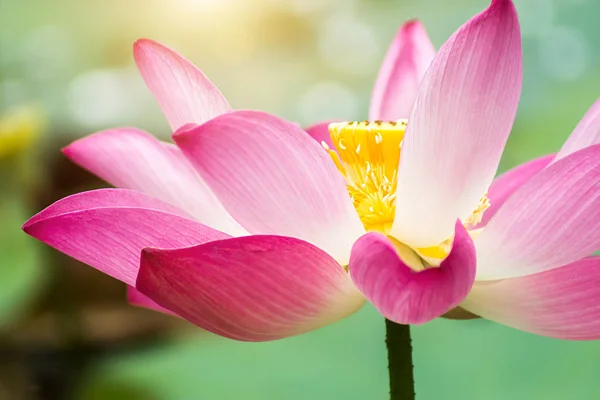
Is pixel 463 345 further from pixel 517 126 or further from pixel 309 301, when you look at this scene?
pixel 309 301

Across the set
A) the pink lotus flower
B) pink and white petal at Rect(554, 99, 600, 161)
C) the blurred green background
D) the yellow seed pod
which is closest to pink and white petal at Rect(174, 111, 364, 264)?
the pink lotus flower

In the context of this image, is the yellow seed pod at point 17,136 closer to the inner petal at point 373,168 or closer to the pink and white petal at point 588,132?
the inner petal at point 373,168

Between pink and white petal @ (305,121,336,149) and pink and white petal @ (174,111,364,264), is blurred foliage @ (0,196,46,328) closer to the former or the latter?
pink and white petal @ (305,121,336,149)

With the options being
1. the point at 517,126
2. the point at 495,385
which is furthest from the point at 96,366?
the point at 517,126

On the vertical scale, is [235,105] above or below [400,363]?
above

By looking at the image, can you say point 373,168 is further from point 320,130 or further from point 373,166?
point 320,130

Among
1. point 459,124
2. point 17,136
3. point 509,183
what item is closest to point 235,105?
point 17,136
